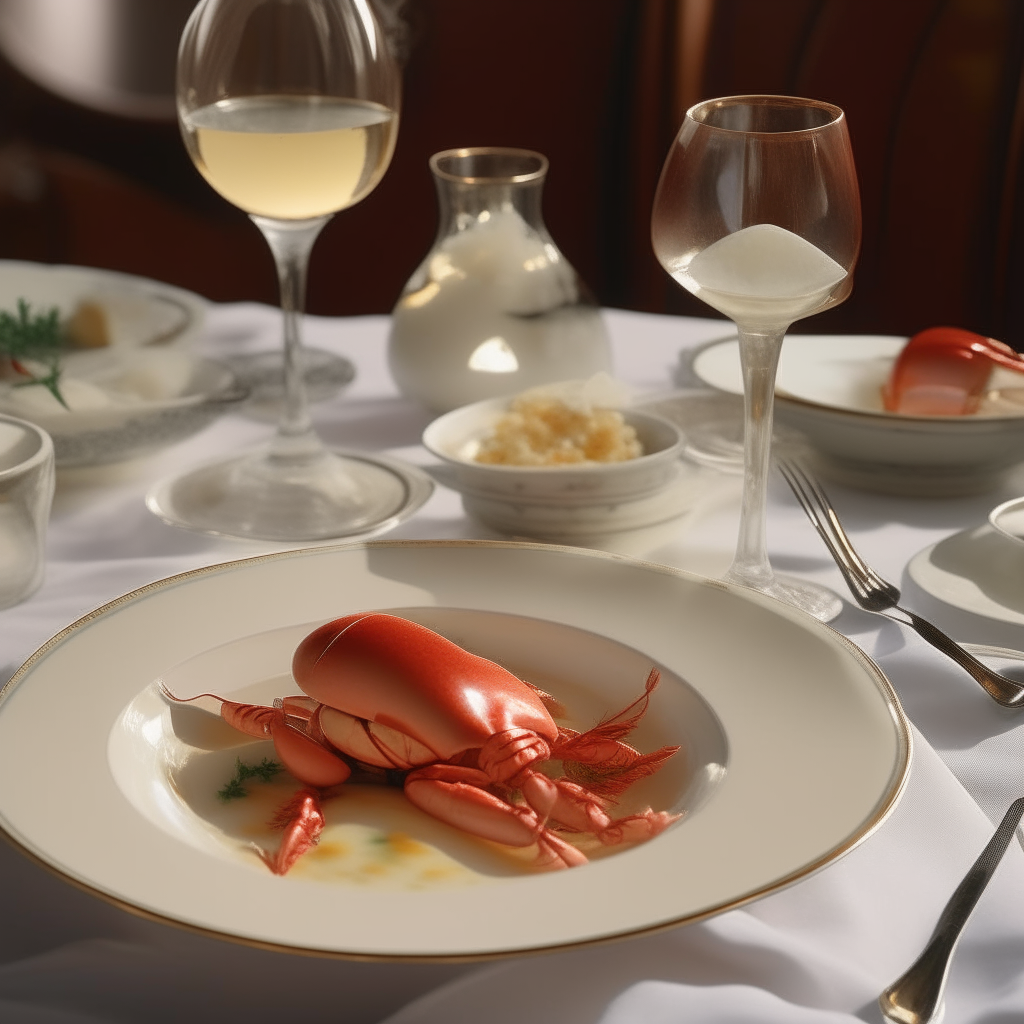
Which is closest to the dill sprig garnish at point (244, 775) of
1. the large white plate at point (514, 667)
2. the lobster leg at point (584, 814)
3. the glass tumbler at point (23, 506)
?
the large white plate at point (514, 667)

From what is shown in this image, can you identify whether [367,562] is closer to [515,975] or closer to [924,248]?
[515,975]

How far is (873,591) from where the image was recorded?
0.87m

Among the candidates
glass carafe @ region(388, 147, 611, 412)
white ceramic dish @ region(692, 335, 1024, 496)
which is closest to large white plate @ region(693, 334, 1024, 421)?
white ceramic dish @ region(692, 335, 1024, 496)

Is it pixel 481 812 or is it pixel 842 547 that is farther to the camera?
pixel 842 547

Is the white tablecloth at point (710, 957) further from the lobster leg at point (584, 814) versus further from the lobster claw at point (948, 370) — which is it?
the lobster claw at point (948, 370)

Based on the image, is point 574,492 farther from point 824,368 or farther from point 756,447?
point 824,368

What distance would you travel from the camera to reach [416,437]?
4.09 feet

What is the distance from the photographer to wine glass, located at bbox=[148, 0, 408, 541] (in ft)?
3.32

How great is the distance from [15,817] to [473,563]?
36cm

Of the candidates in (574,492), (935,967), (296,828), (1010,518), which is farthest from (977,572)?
(296,828)

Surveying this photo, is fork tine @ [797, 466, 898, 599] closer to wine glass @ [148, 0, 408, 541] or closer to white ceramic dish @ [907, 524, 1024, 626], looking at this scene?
white ceramic dish @ [907, 524, 1024, 626]

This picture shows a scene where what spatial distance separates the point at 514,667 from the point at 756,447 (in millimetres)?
229

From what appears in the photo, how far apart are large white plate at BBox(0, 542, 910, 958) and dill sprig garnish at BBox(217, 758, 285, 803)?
10mm

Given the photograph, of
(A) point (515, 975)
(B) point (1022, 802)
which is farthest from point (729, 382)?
(A) point (515, 975)
